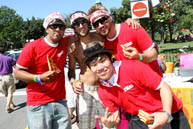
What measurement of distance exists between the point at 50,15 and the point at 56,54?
0.57m

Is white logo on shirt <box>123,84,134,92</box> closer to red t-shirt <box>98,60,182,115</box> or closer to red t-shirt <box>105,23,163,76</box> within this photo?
red t-shirt <box>98,60,182,115</box>

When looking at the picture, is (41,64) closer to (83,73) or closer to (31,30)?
(83,73)

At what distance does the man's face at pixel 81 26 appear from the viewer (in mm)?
2921

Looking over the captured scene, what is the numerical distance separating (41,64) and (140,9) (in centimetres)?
305

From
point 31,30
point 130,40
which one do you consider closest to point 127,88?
point 130,40

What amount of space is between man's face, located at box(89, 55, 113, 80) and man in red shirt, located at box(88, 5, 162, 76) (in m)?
0.48

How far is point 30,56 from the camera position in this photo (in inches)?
106

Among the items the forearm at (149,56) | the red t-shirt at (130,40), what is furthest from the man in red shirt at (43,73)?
the forearm at (149,56)

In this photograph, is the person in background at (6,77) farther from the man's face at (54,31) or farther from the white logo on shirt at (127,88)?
the white logo on shirt at (127,88)

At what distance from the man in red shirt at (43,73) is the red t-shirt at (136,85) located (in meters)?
1.12

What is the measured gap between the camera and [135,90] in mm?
1904

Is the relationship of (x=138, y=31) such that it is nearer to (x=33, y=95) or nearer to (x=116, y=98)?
(x=116, y=98)

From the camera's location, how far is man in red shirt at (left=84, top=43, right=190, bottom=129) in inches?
70.6

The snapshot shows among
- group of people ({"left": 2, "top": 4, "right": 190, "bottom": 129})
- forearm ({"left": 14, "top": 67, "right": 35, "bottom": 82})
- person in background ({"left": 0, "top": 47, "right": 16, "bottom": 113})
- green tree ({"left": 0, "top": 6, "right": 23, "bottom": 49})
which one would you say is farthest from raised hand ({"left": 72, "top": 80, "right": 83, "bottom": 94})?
green tree ({"left": 0, "top": 6, "right": 23, "bottom": 49})
